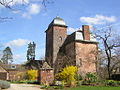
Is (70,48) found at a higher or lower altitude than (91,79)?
higher

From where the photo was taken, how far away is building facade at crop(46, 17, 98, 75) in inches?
Result: 1805

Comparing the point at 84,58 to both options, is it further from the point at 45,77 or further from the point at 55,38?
the point at 45,77

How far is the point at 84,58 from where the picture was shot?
46875 mm

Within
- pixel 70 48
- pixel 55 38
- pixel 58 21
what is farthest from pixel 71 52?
pixel 58 21

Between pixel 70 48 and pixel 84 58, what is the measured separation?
14.3 ft

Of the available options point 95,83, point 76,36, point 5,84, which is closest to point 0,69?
point 76,36

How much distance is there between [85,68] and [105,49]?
42.5 ft

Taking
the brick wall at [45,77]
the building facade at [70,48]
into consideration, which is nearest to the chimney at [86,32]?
the building facade at [70,48]

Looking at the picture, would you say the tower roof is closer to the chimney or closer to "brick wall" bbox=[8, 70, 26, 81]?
the chimney

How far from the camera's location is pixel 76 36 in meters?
47.4

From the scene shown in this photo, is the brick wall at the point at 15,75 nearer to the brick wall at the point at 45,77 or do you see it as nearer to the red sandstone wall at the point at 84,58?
the red sandstone wall at the point at 84,58

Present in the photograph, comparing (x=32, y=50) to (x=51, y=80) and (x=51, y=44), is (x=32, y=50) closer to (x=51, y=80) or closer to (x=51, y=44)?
(x=51, y=44)

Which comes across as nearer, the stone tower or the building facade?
the building facade

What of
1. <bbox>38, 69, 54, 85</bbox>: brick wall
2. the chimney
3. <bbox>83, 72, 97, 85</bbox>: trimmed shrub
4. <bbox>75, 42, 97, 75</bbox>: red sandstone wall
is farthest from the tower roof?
<bbox>83, 72, 97, 85</bbox>: trimmed shrub
